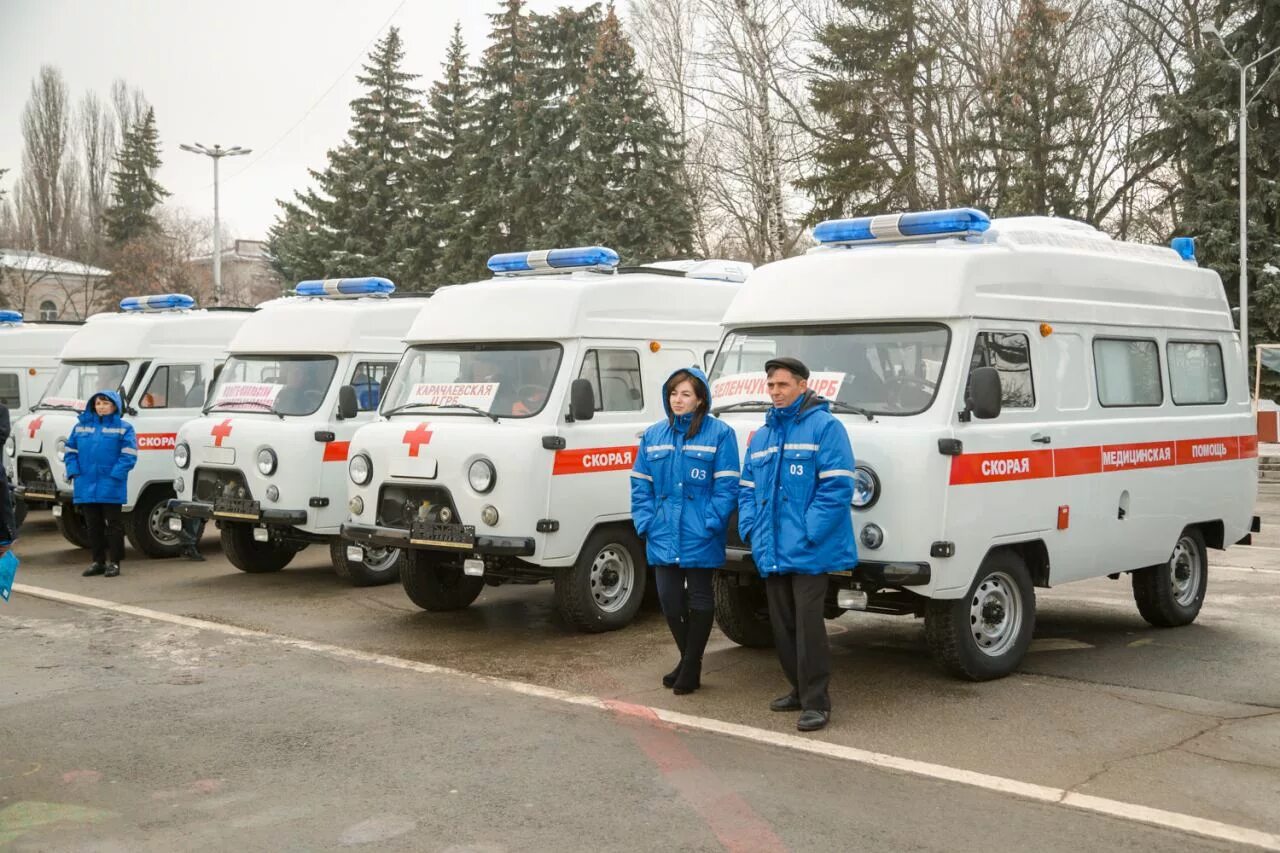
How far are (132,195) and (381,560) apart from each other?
64399mm

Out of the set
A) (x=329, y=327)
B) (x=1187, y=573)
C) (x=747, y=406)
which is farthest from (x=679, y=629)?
(x=329, y=327)

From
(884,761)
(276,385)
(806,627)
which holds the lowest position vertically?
(884,761)

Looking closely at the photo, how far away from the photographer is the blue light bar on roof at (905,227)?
333 inches

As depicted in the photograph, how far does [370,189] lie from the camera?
43.1 metres

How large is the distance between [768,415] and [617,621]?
131 inches

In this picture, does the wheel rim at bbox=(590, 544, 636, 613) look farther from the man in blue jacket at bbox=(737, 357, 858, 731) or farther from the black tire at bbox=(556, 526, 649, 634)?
the man in blue jacket at bbox=(737, 357, 858, 731)

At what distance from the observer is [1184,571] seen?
10.2 m

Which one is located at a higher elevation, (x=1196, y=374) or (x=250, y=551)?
(x=1196, y=374)

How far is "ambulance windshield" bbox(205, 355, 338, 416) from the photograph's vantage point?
12.9 meters

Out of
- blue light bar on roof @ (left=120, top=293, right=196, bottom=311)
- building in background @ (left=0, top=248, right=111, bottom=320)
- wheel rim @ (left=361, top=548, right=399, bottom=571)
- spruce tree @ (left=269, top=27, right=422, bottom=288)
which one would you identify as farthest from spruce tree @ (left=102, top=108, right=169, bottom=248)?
wheel rim @ (left=361, top=548, right=399, bottom=571)

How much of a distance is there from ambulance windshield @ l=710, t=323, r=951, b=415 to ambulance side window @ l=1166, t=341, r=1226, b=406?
8.80 feet

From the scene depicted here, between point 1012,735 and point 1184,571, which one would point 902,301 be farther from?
point 1184,571

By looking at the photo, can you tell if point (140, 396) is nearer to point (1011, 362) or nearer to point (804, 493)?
point (804, 493)

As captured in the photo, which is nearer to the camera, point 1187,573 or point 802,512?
point 802,512
